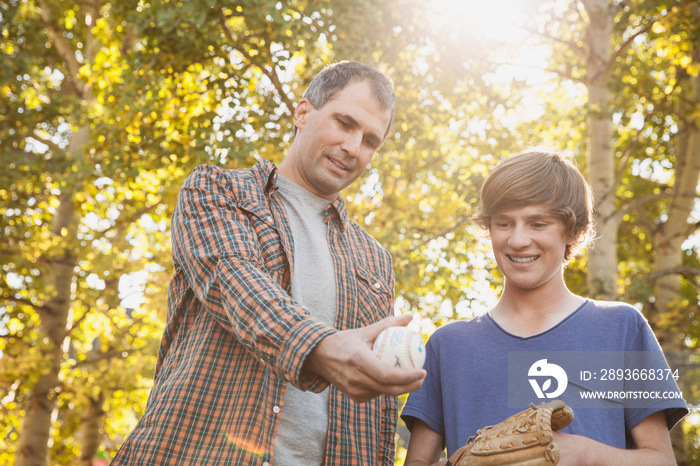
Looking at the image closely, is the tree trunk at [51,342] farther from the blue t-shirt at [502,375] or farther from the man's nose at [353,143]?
the blue t-shirt at [502,375]

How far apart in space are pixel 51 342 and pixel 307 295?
10.3 m

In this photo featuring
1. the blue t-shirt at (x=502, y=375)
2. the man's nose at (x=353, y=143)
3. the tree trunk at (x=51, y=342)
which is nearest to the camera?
the blue t-shirt at (x=502, y=375)

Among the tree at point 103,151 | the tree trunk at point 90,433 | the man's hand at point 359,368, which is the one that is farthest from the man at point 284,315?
the tree trunk at point 90,433

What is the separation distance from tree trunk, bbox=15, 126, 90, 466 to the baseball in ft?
35.1

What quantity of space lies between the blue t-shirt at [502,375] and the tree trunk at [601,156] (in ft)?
22.5

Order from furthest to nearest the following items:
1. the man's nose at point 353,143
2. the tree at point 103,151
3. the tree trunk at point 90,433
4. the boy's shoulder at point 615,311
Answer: the tree trunk at point 90,433 < the tree at point 103,151 < the man's nose at point 353,143 < the boy's shoulder at point 615,311

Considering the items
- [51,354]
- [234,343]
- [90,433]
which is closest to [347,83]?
[234,343]

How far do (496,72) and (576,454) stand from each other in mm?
8528

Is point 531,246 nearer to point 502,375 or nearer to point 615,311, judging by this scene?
point 615,311

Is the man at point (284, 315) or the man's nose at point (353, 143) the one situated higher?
the man's nose at point (353, 143)

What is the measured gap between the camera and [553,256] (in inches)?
104

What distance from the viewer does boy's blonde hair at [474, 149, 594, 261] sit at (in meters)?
2.64

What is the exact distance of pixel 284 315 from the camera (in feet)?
6.68

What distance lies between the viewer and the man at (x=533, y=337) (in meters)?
2.42
